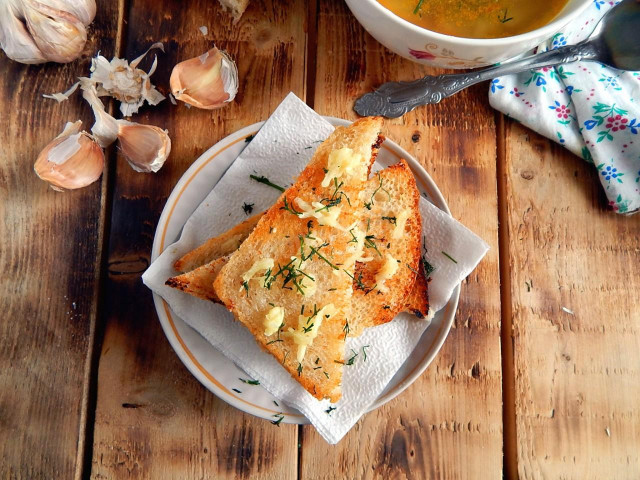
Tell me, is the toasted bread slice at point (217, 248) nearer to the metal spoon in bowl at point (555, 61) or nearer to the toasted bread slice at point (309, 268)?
the toasted bread slice at point (309, 268)

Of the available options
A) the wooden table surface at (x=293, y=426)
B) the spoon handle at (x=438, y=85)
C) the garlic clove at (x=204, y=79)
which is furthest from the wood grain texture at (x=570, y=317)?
the garlic clove at (x=204, y=79)

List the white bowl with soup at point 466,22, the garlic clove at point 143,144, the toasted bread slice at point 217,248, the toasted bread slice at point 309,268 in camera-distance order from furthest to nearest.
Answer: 1. the garlic clove at point 143,144
2. the toasted bread slice at point 217,248
3. the toasted bread slice at point 309,268
4. the white bowl with soup at point 466,22

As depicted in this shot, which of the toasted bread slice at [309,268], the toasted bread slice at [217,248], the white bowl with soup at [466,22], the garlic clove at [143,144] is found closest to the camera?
the white bowl with soup at [466,22]

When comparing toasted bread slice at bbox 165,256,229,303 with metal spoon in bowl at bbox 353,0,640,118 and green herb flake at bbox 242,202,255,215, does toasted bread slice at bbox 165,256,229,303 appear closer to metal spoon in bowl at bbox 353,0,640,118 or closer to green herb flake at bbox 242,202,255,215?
green herb flake at bbox 242,202,255,215

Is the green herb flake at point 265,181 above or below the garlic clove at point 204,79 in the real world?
below

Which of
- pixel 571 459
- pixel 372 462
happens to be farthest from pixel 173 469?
pixel 571 459

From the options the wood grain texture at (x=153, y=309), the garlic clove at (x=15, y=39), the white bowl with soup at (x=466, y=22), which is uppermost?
the white bowl with soup at (x=466, y=22)

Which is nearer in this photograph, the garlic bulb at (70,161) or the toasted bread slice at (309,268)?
the toasted bread slice at (309,268)

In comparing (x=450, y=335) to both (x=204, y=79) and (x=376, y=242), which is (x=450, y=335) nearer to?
(x=376, y=242)
